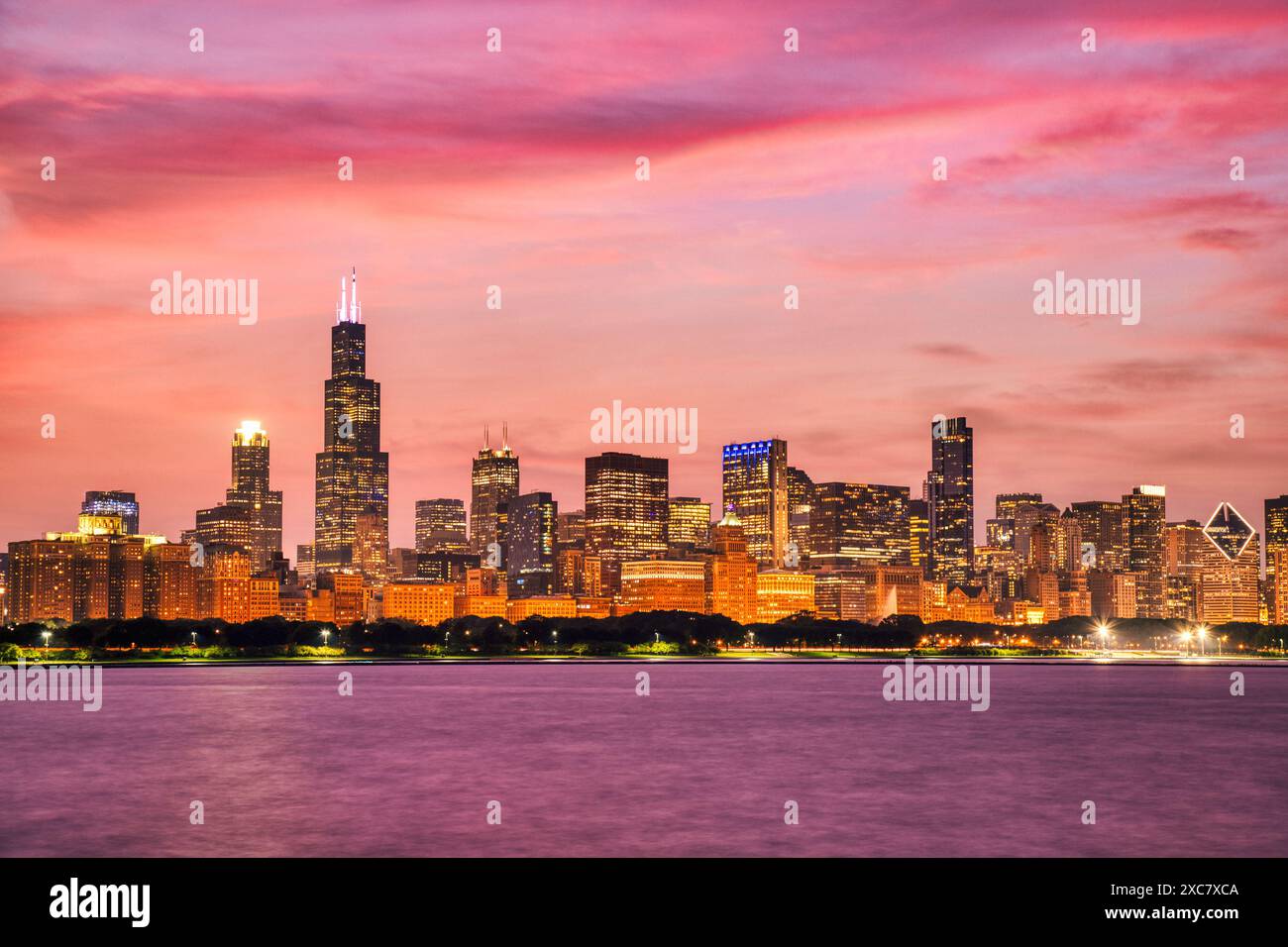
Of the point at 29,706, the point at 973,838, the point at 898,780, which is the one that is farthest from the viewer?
the point at 29,706

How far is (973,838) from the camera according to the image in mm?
54500

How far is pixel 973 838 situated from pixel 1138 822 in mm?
9605

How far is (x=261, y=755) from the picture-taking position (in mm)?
86812

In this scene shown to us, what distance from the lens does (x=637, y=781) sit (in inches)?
2886

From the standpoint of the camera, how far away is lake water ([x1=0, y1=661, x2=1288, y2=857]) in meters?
53.2

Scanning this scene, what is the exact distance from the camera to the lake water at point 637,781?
53.2 meters
